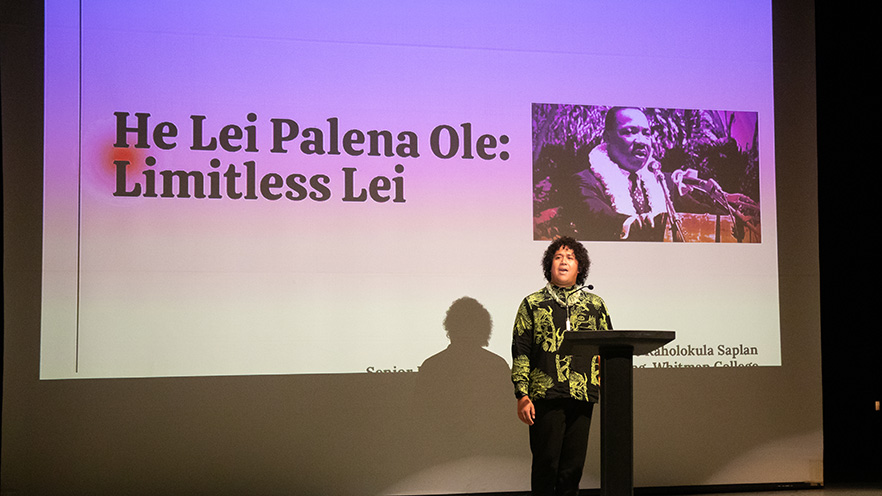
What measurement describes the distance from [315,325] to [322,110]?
3.77 feet

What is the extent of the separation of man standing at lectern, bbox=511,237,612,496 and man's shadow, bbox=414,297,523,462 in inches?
40.7

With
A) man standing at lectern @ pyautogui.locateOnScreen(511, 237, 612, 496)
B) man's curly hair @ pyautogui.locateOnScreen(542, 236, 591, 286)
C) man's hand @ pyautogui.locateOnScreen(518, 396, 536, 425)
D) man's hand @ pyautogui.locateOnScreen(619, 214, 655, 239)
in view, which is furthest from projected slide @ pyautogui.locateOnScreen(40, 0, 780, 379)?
man's hand @ pyautogui.locateOnScreen(518, 396, 536, 425)

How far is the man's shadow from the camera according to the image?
435 centimetres

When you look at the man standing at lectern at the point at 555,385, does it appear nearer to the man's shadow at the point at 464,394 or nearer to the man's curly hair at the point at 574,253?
the man's curly hair at the point at 574,253

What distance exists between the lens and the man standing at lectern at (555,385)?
320 cm

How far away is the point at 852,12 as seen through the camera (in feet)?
16.8

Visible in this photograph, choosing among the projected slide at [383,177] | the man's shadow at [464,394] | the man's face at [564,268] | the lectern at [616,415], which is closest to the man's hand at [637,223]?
the projected slide at [383,177]

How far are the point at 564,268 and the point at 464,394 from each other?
4.06ft

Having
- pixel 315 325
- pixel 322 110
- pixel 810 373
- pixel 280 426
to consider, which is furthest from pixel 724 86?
pixel 280 426

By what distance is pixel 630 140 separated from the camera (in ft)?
15.1

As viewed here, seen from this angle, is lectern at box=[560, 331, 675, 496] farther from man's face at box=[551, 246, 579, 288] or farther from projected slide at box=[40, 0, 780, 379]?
projected slide at box=[40, 0, 780, 379]

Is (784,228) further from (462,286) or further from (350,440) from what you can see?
(350,440)

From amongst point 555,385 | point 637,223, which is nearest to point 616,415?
point 555,385

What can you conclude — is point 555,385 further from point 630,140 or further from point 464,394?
point 630,140
